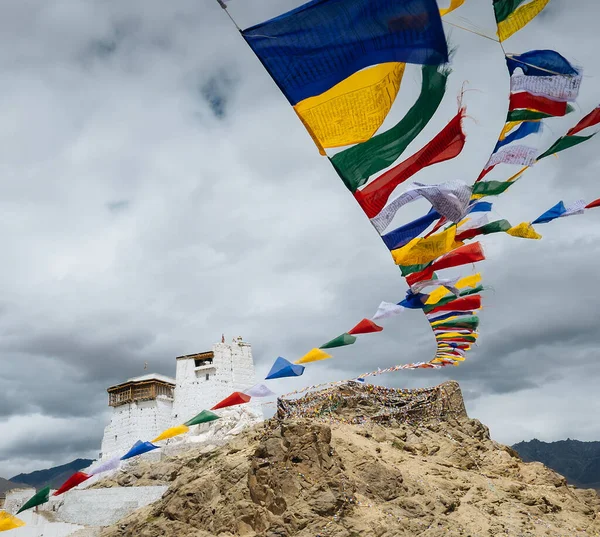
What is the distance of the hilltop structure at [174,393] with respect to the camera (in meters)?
41.7

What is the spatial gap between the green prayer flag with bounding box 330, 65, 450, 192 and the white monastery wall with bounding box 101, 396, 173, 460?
38775 mm

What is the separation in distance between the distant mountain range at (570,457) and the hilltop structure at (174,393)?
118 m

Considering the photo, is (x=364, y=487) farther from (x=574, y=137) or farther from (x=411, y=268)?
(x=574, y=137)

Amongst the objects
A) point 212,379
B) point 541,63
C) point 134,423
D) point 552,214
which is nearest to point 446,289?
point 552,214

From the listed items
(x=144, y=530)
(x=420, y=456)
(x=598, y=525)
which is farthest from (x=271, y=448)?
(x=598, y=525)

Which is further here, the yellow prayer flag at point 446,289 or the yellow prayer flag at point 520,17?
the yellow prayer flag at point 446,289

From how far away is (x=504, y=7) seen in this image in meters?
6.11

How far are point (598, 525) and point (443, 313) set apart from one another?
7436 millimetres

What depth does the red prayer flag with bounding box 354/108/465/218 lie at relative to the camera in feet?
24.4

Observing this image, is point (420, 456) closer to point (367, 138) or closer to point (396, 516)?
point (396, 516)

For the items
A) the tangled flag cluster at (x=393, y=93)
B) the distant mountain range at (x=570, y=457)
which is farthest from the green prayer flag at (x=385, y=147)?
the distant mountain range at (x=570, y=457)

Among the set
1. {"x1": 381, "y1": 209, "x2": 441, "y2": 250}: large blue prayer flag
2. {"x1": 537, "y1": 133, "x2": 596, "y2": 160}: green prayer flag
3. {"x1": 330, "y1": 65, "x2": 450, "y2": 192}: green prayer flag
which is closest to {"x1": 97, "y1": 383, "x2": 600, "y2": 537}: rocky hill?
{"x1": 381, "y1": 209, "x2": 441, "y2": 250}: large blue prayer flag

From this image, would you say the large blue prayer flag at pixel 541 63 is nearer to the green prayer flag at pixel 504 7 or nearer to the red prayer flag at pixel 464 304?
the green prayer flag at pixel 504 7

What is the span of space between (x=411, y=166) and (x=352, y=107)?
1.76m
